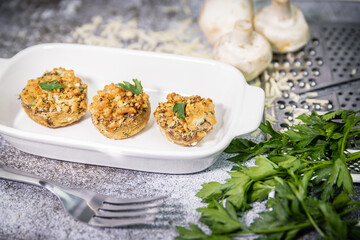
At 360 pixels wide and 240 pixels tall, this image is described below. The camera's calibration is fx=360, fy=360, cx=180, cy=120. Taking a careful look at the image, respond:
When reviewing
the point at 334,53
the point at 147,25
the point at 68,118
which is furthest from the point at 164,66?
the point at 334,53

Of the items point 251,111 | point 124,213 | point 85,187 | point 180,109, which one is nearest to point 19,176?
point 85,187

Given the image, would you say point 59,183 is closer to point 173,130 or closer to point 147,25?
point 173,130

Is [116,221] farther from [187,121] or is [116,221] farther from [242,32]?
[242,32]

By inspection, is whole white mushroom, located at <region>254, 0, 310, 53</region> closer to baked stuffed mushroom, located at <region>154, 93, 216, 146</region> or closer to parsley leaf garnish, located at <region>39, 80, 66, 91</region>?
baked stuffed mushroom, located at <region>154, 93, 216, 146</region>

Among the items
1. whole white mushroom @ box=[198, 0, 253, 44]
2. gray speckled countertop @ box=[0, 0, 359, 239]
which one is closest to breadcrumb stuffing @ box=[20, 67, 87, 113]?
gray speckled countertop @ box=[0, 0, 359, 239]

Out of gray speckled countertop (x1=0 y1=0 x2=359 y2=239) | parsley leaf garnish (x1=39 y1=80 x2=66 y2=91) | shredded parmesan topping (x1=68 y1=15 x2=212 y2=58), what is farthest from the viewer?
shredded parmesan topping (x1=68 y1=15 x2=212 y2=58)

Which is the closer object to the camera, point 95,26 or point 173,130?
point 173,130
